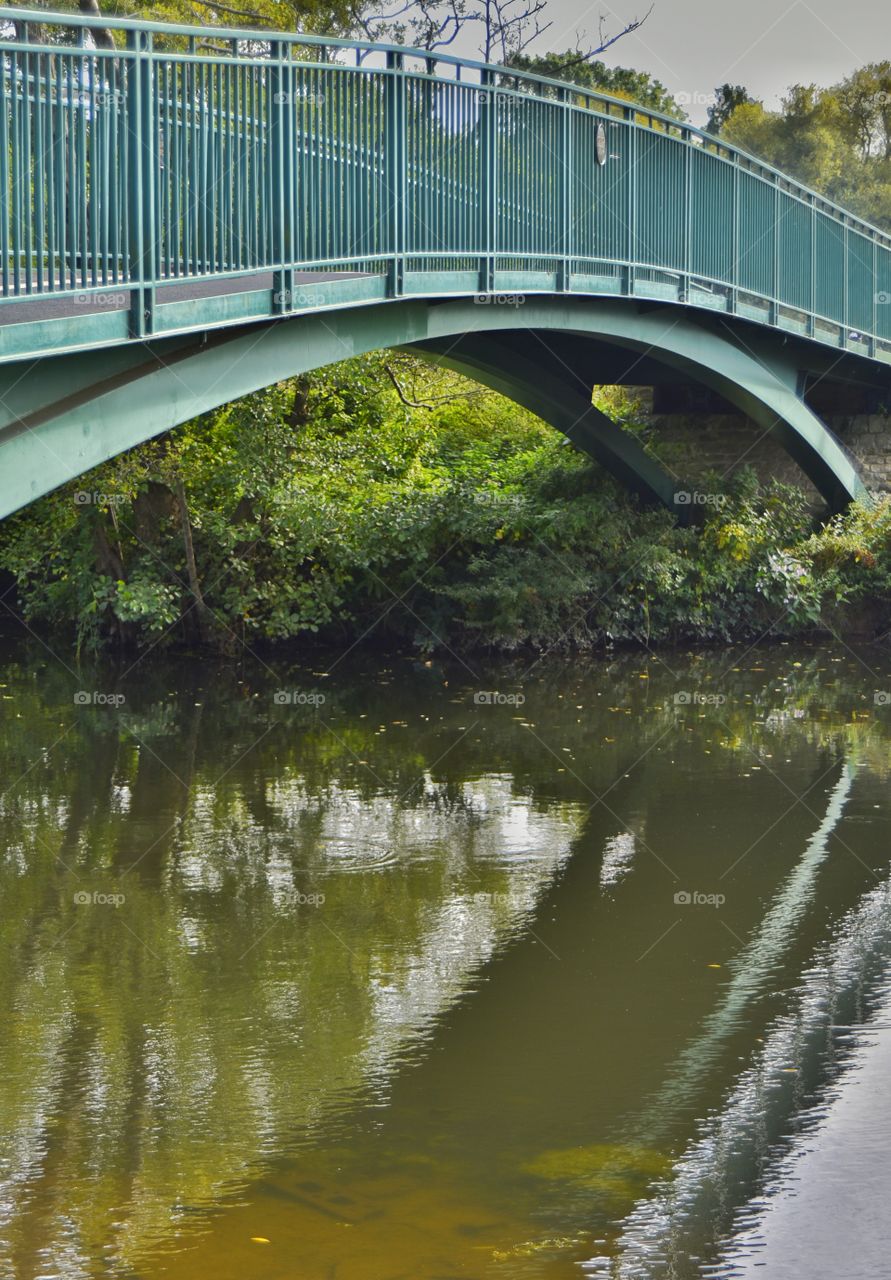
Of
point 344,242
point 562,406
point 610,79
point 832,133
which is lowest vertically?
point 344,242

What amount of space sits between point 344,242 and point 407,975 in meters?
4.76

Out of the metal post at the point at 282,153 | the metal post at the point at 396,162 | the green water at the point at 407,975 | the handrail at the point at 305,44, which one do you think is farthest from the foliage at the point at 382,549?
the metal post at the point at 282,153

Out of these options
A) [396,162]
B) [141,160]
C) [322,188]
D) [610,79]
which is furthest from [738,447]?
[610,79]

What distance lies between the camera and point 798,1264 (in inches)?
197

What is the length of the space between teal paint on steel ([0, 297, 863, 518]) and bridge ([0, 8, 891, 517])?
2cm

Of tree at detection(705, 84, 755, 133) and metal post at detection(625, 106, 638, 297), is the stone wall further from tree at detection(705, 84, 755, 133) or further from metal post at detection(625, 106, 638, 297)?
tree at detection(705, 84, 755, 133)

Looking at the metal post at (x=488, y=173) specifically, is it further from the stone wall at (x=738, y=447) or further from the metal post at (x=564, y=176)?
the stone wall at (x=738, y=447)

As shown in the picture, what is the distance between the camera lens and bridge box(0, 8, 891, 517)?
704 centimetres

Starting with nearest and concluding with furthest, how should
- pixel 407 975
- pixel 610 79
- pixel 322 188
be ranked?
pixel 407 975 < pixel 322 188 < pixel 610 79

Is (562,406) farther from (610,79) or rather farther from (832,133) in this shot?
(832,133)

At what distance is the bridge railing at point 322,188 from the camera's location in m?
7.18

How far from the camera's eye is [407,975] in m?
7.62

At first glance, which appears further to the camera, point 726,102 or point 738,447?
point 726,102

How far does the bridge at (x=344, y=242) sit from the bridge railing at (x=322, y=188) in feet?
0.07
